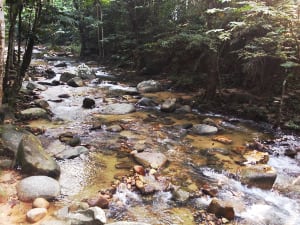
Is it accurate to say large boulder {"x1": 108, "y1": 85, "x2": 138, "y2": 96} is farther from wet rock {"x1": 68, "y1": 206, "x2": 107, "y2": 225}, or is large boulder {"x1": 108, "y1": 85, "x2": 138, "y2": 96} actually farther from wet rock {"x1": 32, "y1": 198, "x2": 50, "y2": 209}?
wet rock {"x1": 68, "y1": 206, "x2": 107, "y2": 225}

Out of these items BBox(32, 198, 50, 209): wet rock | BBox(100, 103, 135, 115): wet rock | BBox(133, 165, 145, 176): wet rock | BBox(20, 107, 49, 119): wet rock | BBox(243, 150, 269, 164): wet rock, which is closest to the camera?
BBox(32, 198, 50, 209): wet rock

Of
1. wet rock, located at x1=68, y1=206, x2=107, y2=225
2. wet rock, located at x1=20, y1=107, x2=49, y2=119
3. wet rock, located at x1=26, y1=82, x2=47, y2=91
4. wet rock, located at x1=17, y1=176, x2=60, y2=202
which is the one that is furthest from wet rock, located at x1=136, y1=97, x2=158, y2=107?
wet rock, located at x1=68, y1=206, x2=107, y2=225

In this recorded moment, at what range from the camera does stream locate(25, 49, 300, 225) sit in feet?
14.3

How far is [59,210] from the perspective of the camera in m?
3.98

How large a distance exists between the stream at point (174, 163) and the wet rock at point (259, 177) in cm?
9

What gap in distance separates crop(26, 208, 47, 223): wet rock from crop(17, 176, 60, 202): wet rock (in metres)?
0.33

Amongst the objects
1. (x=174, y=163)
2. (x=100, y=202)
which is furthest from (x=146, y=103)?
(x=100, y=202)

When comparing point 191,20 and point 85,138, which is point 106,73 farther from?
point 85,138

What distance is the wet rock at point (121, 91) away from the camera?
1186cm

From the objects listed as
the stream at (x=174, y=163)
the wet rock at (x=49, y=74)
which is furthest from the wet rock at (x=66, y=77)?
the stream at (x=174, y=163)

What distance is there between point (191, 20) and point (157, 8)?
418cm

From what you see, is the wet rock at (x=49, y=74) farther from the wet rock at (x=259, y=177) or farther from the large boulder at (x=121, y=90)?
the wet rock at (x=259, y=177)

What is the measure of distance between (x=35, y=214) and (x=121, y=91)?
878 cm

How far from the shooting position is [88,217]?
3543 millimetres
